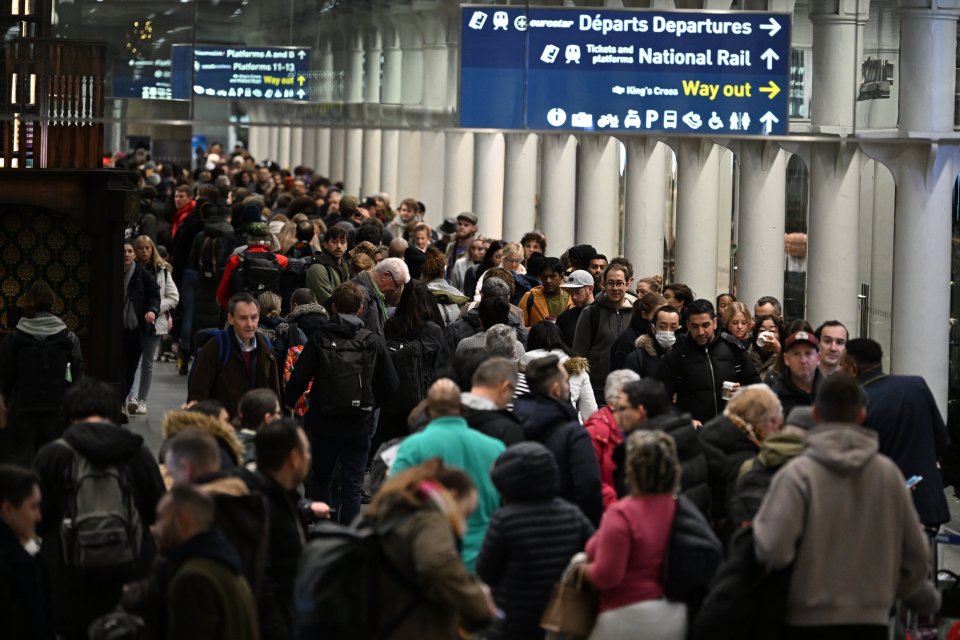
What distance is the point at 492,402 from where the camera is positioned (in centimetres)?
806

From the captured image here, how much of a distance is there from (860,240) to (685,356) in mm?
9196

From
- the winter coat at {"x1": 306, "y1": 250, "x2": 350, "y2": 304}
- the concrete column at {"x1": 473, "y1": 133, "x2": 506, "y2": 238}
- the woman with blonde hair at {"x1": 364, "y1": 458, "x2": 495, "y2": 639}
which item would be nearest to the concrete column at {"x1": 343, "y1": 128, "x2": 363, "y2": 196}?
the concrete column at {"x1": 473, "y1": 133, "x2": 506, "y2": 238}

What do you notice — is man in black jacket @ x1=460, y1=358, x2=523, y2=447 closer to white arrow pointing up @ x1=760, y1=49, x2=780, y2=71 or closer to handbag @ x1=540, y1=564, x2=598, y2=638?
handbag @ x1=540, y1=564, x2=598, y2=638

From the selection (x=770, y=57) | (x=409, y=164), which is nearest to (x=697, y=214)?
(x=770, y=57)

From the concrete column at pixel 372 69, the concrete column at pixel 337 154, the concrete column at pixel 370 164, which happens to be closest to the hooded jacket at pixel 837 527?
the concrete column at pixel 372 69

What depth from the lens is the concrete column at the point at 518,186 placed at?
905 inches

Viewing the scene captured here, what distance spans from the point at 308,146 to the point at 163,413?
111 ft

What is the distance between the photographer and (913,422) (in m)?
8.85

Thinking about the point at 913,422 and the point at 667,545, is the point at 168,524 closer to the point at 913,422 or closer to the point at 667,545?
the point at 667,545

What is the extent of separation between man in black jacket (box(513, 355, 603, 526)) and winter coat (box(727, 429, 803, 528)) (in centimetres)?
69

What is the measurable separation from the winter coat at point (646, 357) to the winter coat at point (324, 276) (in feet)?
11.9

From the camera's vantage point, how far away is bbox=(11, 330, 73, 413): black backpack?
1089 centimetres

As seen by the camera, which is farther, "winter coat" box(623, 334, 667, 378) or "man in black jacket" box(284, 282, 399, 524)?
"winter coat" box(623, 334, 667, 378)

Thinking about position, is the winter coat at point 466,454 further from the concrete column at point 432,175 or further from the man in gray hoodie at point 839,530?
the concrete column at point 432,175
